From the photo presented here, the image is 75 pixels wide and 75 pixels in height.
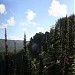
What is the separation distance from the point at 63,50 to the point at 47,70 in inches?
258

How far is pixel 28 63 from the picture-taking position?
2958 inches

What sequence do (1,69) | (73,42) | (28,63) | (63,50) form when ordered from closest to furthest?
(63,50) < (73,42) < (28,63) < (1,69)

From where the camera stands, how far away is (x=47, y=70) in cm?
5581

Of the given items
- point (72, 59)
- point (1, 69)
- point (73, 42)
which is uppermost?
point (73, 42)

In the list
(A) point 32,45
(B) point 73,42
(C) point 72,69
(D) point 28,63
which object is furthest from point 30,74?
(A) point 32,45

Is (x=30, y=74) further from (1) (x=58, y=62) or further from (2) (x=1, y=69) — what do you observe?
(2) (x=1, y=69)

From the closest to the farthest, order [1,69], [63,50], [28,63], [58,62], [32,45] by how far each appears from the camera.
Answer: [58,62], [63,50], [28,63], [1,69], [32,45]

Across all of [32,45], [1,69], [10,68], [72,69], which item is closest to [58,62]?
[72,69]

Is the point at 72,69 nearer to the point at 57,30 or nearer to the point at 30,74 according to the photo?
the point at 57,30

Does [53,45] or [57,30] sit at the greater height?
[57,30]

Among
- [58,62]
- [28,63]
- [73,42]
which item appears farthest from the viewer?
[28,63]

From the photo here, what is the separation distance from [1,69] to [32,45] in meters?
30.9

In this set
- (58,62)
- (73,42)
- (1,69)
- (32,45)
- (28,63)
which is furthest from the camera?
(32,45)

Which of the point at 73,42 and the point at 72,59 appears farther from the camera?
the point at 73,42
